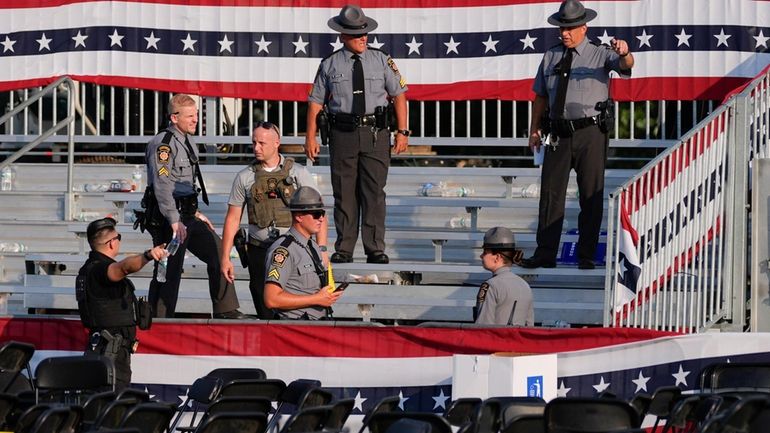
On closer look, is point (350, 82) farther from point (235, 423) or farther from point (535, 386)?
point (235, 423)

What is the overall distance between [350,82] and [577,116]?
1.75 meters

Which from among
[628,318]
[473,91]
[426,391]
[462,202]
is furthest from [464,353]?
[473,91]

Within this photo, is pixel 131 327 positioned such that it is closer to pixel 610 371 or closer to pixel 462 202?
pixel 610 371

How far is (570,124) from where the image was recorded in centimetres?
1284

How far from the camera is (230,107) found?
17.1 meters

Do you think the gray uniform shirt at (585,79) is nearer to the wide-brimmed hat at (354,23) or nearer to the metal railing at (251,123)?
the wide-brimmed hat at (354,23)

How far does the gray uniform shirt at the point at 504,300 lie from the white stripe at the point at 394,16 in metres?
4.51

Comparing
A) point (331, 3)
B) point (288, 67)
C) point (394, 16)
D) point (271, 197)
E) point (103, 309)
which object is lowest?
point (103, 309)

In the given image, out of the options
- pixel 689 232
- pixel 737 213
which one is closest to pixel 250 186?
pixel 689 232

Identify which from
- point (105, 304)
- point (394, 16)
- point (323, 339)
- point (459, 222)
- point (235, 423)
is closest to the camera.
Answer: point (235, 423)

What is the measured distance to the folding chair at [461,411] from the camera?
32.3ft

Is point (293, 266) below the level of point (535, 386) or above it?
above

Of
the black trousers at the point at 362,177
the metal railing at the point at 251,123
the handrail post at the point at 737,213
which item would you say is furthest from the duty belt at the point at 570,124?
the metal railing at the point at 251,123

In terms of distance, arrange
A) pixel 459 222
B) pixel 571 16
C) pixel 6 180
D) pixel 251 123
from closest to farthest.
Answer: pixel 571 16, pixel 459 222, pixel 6 180, pixel 251 123
